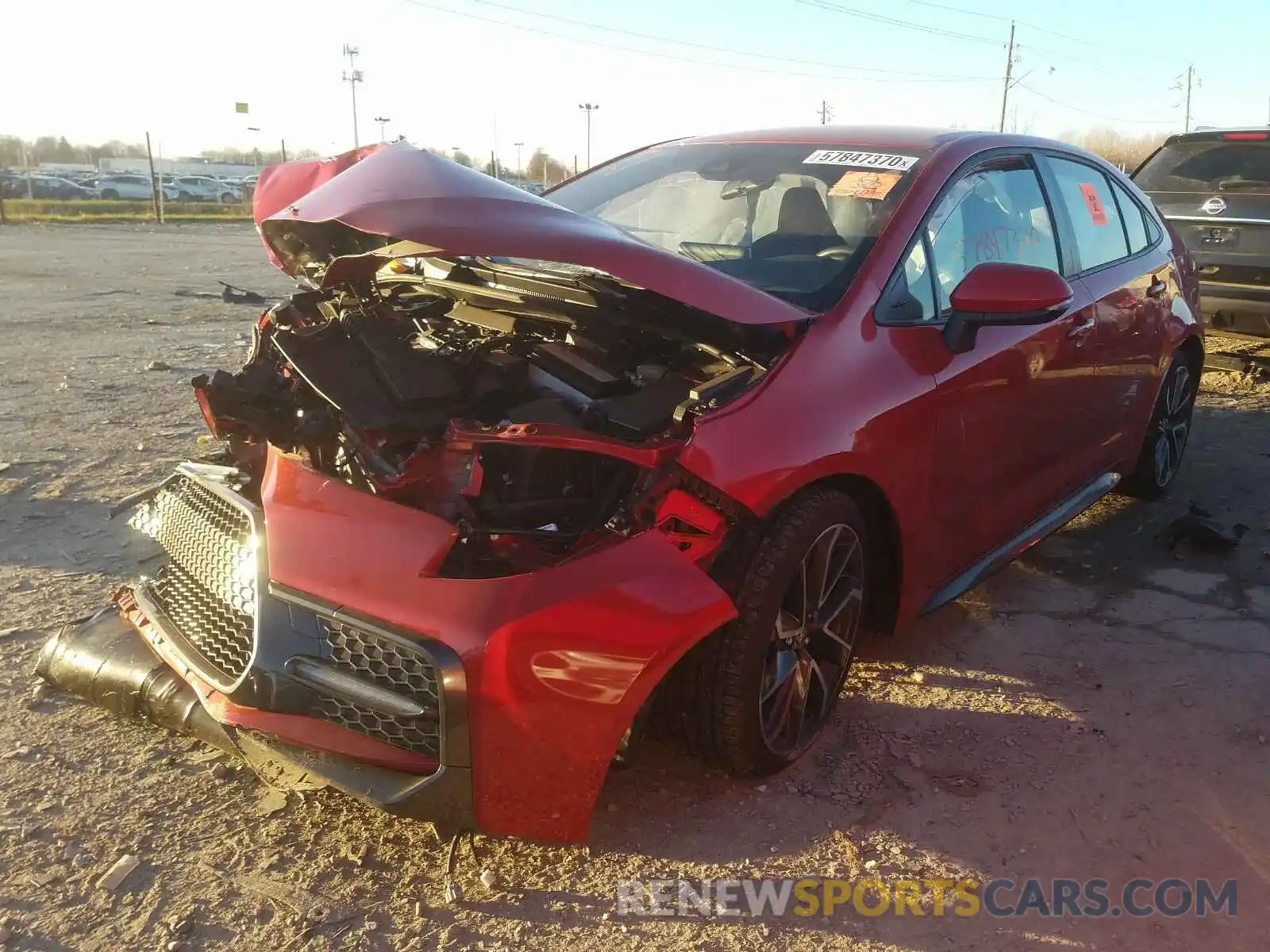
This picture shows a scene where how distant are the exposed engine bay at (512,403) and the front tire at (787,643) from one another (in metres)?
0.23

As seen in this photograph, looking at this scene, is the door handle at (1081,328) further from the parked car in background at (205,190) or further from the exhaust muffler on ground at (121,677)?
the parked car in background at (205,190)

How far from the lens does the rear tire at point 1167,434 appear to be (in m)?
4.78

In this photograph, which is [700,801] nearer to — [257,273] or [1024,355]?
[1024,355]

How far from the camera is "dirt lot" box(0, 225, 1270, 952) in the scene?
2.14m

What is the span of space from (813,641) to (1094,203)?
257 centimetres

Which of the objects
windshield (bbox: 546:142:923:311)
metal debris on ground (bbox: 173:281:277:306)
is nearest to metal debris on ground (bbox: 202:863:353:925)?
windshield (bbox: 546:142:923:311)

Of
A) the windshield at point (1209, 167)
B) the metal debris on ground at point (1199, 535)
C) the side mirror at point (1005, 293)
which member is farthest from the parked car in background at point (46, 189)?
the side mirror at point (1005, 293)

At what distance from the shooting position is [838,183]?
323cm

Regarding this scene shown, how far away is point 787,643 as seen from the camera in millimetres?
2602

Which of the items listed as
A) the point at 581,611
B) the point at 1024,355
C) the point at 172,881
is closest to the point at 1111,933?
the point at 581,611

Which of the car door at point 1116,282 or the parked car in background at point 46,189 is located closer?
the car door at point 1116,282

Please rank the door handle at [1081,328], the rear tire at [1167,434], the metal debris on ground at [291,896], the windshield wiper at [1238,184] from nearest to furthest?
the metal debris on ground at [291,896] < the door handle at [1081,328] < the rear tire at [1167,434] < the windshield wiper at [1238,184]

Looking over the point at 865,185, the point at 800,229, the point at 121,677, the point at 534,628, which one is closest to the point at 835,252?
the point at 800,229

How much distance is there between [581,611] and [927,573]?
1449mm
